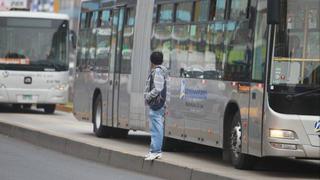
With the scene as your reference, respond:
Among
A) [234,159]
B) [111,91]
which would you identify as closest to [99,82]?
[111,91]

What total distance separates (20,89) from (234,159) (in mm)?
16821

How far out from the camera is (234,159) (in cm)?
1337

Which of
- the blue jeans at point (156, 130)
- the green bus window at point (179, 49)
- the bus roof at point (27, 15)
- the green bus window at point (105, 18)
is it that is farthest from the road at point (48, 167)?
the bus roof at point (27, 15)

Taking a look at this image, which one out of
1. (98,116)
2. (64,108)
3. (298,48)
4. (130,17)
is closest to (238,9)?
(298,48)

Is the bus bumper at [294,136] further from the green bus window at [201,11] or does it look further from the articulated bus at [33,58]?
the articulated bus at [33,58]

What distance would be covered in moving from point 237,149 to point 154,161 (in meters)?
1.32

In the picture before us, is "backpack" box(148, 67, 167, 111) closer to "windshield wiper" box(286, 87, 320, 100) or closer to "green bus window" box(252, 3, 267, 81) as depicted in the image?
"green bus window" box(252, 3, 267, 81)

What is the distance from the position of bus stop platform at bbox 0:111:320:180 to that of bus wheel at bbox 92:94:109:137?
0.22 metres

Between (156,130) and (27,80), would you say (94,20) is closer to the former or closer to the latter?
(156,130)

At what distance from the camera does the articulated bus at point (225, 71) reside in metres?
12.0

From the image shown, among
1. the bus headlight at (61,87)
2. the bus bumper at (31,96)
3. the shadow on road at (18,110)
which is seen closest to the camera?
the bus bumper at (31,96)

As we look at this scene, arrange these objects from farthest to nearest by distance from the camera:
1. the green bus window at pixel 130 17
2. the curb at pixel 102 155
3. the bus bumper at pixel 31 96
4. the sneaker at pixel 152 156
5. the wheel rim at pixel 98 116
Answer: the bus bumper at pixel 31 96 → the wheel rim at pixel 98 116 → the green bus window at pixel 130 17 → the sneaker at pixel 152 156 → the curb at pixel 102 155

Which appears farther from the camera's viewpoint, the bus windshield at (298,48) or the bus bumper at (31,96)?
the bus bumper at (31,96)

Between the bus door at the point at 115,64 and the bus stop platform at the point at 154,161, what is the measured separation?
0.64 m
